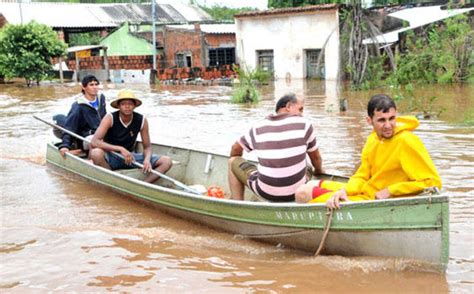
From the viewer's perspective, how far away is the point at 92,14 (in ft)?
114

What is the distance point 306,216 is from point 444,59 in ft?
46.1

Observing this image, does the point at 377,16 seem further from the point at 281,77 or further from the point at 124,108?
the point at 124,108

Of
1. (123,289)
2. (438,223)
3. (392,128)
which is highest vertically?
(392,128)

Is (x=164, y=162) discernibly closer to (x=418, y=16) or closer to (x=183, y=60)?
(x=418, y=16)

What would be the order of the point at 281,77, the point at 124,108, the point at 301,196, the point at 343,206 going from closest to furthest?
the point at 343,206 < the point at 301,196 < the point at 124,108 < the point at 281,77

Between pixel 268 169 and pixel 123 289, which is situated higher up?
pixel 268 169

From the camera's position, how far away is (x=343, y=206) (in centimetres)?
413

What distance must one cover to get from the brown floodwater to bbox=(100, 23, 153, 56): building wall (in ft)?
70.1

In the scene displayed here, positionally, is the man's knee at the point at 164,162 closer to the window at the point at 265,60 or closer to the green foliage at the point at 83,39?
the window at the point at 265,60

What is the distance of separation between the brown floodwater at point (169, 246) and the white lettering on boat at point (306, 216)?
0.36 m

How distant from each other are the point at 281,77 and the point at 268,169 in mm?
21176

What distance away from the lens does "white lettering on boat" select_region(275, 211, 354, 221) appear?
4.18 metres

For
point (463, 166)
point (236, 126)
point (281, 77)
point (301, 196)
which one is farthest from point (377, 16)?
point (301, 196)

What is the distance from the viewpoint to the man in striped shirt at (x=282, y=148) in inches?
183
